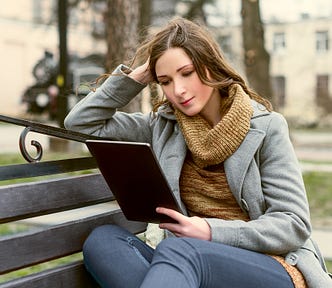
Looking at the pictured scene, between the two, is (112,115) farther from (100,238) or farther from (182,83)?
(100,238)

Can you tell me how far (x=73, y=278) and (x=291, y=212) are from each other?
75 centimetres

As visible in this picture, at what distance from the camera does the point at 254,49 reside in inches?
→ 415

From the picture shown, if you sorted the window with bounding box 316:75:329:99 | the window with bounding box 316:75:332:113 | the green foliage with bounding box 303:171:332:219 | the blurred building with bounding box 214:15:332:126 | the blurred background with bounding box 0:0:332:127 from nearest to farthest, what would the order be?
the green foliage with bounding box 303:171:332:219
the blurred background with bounding box 0:0:332:127
the window with bounding box 316:75:332:113
the window with bounding box 316:75:329:99
the blurred building with bounding box 214:15:332:126

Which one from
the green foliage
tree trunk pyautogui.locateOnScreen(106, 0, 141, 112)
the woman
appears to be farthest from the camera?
the green foliage

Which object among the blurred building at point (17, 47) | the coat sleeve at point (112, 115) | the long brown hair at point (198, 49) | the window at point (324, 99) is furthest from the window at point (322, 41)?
the long brown hair at point (198, 49)

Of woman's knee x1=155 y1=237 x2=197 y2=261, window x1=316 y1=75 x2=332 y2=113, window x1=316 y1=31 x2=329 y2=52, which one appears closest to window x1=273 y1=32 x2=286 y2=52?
window x1=316 y1=31 x2=329 y2=52

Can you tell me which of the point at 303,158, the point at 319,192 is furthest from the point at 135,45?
the point at 303,158

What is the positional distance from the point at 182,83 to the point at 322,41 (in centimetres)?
3065

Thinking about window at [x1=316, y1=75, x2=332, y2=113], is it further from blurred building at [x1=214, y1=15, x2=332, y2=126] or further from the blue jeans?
the blue jeans

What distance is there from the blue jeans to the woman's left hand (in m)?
0.06

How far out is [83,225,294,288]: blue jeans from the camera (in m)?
2.01

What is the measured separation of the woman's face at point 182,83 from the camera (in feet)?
7.68

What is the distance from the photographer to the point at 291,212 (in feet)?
7.27

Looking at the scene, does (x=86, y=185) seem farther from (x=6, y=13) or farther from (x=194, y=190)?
(x=6, y=13)
